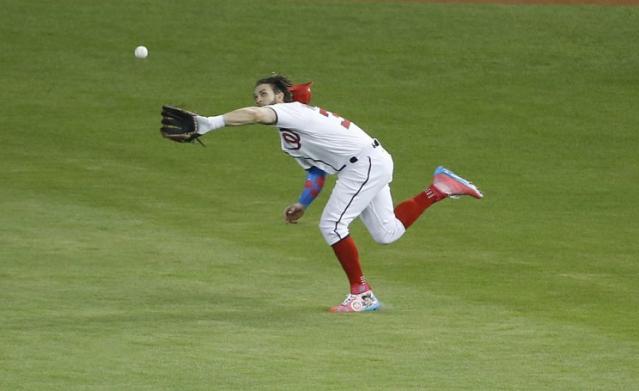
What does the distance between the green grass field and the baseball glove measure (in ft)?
4.23

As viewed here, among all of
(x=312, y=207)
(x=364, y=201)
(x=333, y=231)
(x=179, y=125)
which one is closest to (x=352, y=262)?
(x=333, y=231)

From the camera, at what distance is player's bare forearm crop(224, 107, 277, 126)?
32.9ft

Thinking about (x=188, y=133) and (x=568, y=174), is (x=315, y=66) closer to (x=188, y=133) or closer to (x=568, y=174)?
(x=568, y=174)

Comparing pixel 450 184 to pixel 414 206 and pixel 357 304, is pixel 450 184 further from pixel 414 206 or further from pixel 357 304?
pixel 357 304

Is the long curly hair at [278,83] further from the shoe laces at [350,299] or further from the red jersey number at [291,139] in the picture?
the shoe laces at [350,299]

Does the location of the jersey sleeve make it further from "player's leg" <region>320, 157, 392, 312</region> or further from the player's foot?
the player's foot

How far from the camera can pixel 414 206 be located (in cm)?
1164

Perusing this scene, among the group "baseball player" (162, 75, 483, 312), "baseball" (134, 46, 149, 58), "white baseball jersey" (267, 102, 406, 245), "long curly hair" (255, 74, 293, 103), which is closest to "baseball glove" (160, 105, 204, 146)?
"baseball player" (162, 75, 483, 312)

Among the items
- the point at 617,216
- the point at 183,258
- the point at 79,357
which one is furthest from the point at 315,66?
the point at 79,357

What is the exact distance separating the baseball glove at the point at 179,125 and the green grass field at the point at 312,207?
1289 mm

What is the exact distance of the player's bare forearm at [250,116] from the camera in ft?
32.9

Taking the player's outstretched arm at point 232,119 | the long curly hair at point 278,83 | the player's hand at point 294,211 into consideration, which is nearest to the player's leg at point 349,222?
the player's hand at point 294,211

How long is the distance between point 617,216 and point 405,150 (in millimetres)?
4407

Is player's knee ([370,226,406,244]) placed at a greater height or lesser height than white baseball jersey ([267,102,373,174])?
lesser
